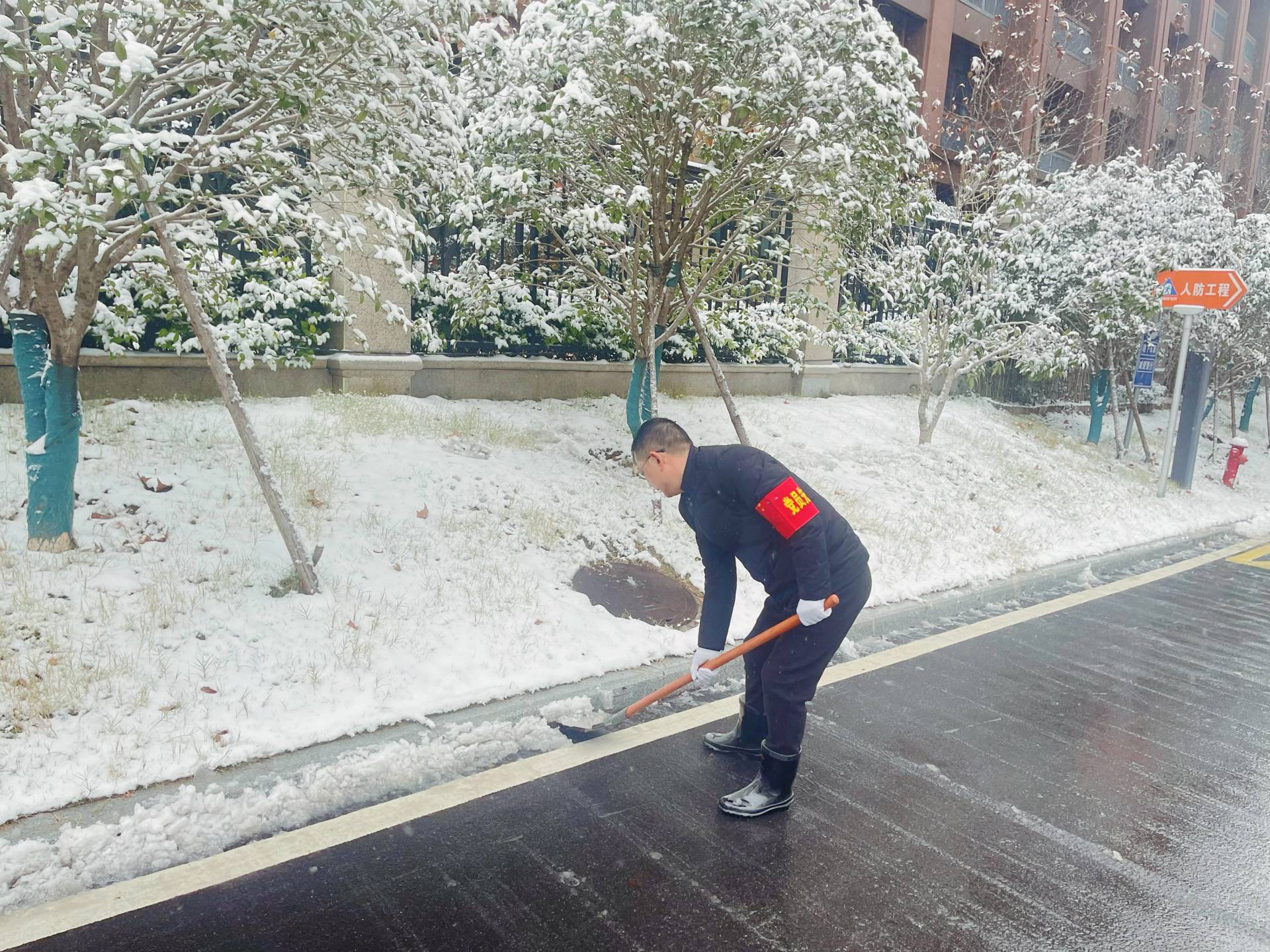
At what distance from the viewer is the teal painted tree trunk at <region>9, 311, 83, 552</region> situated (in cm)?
471

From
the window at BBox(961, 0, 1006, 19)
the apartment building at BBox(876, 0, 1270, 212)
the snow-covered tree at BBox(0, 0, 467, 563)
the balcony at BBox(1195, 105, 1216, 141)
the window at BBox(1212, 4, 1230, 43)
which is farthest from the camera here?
the window at BBox(1212, 4, 1230, 43)

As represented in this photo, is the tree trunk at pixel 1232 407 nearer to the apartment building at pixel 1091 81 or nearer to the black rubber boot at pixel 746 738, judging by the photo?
the apartment building at pixel 1091 81

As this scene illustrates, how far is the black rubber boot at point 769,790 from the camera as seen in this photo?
3.60m

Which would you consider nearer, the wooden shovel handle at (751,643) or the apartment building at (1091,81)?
the wooden shovel handle at (751,643)

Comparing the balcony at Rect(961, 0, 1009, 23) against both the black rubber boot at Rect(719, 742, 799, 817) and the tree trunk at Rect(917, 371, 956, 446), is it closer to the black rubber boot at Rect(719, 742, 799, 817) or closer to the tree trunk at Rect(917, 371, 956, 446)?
the tree trunk at Rect(917, 371, 956, 446)

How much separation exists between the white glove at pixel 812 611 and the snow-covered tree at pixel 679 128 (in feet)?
11.5

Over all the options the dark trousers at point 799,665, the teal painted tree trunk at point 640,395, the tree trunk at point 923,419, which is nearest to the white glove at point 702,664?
the dark trousers at point 799,665

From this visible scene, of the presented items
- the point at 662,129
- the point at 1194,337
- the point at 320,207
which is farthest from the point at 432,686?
the point at 1194,337

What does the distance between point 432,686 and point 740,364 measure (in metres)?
8.38

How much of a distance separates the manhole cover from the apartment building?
439 inches

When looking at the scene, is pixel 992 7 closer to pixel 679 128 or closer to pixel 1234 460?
pixel 1234 460

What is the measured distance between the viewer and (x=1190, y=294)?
11.3 meters

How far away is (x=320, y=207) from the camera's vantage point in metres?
7.80

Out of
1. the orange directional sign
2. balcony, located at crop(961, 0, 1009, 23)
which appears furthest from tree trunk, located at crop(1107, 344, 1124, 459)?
balcony, located at crop(961, 0, 1009, 23)
